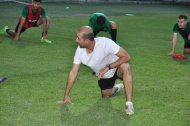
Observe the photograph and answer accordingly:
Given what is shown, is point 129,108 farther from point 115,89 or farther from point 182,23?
point 182,23

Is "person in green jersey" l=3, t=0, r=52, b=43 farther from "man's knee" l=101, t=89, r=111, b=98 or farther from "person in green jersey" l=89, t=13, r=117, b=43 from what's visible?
"man's knee" l=101, t=89, r=111, b=98

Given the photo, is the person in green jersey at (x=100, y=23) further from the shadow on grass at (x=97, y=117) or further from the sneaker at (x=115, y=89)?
the shadow on grass at (x=97, y=117)

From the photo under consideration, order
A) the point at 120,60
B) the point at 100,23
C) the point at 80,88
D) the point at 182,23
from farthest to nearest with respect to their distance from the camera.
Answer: the point at 182,23, the point at 100,23, the point at 80,88, the point at 120,60

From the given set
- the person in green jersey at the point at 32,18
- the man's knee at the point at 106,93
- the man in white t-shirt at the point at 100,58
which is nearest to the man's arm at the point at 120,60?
the man in white t-shirt at the point at 100,58

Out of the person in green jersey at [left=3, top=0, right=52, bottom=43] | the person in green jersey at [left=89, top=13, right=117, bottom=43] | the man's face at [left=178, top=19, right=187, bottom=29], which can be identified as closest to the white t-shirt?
the person in green jersey at [left=89, top=13, right=117, bottom=43]

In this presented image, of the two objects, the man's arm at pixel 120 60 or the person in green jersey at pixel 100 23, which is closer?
the man's arm at pixel 120 60

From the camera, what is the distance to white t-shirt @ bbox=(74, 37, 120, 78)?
6914 mm

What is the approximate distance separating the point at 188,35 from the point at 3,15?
1145cm

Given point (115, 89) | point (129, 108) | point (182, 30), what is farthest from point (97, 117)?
point (182, 30)

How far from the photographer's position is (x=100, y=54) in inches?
275

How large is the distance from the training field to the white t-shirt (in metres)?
0.78

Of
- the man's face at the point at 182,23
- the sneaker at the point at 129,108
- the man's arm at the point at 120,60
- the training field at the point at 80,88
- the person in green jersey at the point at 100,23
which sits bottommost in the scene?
the training field at the point at 80,88

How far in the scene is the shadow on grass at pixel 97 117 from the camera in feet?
21.1

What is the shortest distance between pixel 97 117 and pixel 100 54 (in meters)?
1.05
